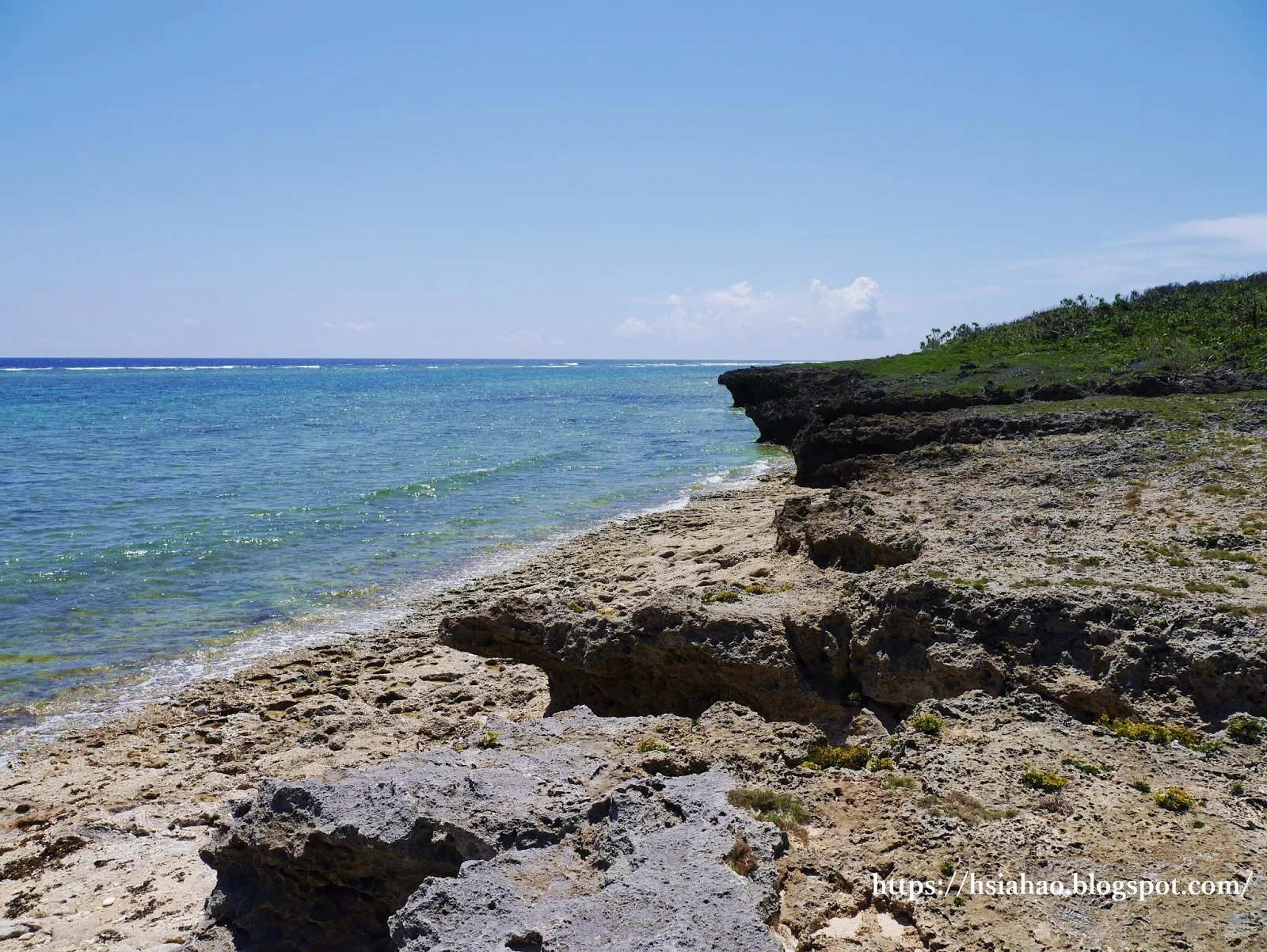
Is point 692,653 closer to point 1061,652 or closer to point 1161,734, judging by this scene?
point 1061,652

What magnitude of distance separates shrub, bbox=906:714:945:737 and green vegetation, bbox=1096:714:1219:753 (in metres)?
1.50

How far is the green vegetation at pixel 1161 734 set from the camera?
307 inches

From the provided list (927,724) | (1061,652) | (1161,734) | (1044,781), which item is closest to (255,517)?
(927,724)

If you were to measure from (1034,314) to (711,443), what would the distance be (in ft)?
103

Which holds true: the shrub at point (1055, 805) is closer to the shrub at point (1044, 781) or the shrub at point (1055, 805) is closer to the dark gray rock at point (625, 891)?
the shrub at point (1044, 781)

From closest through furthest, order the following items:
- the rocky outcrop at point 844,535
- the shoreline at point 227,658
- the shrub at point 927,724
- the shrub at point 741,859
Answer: the shrub at point 741,859 → the shrub at point 927,724 → the rocky outcrop at point 844,535 → the shoreline at point 227,658

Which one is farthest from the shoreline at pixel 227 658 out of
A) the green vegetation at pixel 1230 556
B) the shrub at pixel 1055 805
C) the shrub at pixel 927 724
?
the green vegetation at pixel 1230 556

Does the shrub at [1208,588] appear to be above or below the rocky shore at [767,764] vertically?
above

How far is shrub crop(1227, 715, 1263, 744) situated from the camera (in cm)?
773

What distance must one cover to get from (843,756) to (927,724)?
933 millimetres

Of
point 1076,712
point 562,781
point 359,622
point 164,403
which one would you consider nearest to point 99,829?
point 562,781

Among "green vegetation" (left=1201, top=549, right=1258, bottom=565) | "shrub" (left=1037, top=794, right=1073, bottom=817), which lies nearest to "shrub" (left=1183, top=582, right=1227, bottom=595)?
"green vegetation" (left=1201, top=549, right=1258, bottom=565)

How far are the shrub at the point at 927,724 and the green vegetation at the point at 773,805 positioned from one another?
5.63 feet

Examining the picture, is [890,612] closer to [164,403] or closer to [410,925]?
[410,925]
